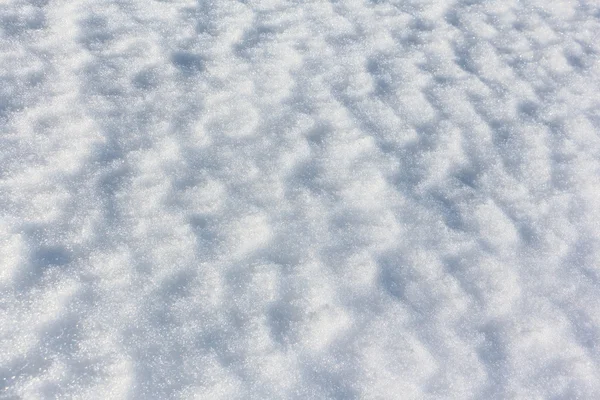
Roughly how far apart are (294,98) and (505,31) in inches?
33.0

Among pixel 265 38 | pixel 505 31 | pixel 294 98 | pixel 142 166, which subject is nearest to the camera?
pixel 142 166

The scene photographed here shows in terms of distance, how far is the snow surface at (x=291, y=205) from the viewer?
110 cm

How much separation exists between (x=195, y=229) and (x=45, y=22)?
0.83m

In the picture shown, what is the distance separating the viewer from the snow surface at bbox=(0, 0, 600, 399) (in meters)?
1.10

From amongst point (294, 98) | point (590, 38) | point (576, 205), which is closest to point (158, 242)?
point (294, 98)

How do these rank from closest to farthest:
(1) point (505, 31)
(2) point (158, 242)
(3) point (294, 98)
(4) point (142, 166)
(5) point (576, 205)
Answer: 1. (2) point (158, 242)
2. (4) point (142, 166)
3. (5) point (576, 205)
4. (3) point (294, 98)
5. (1) point (505, 31)

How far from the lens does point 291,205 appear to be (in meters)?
1.35

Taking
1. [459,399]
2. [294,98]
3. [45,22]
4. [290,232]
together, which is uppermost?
[45,22]

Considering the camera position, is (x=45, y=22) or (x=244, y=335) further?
(x=45, y=22)

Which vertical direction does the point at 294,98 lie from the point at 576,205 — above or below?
above

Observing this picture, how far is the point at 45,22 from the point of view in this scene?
163cm

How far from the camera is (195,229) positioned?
127cm

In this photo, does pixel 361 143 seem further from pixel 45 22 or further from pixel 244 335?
pixel 45 22

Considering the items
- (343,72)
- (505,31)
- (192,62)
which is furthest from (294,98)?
(505,31)
